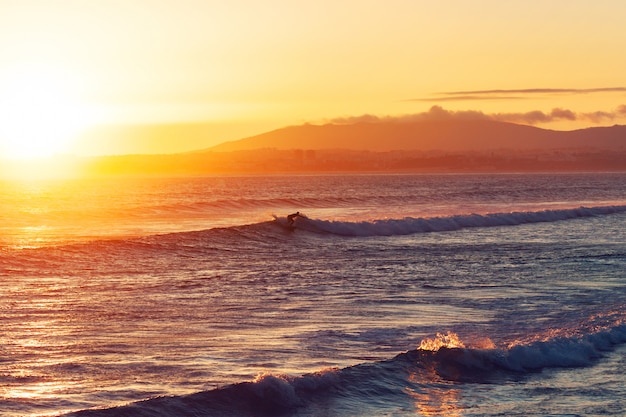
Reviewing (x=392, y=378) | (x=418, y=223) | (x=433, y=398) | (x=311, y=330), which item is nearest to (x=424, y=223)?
(x=418, y=223)

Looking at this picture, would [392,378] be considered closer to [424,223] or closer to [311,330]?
[311,330]

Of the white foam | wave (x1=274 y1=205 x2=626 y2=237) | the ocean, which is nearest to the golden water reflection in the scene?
the ocean

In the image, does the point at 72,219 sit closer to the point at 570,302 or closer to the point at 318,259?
the point at 318,259

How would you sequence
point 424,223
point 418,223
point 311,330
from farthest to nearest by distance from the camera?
point 424,223
point 418,223
point 311,330

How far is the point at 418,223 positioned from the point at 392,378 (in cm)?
3997

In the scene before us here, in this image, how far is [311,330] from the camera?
18141 millimetres

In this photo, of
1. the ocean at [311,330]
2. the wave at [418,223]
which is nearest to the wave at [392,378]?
the ocean at [311,330]

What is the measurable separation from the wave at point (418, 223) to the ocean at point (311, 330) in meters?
11.2

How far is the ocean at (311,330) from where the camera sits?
1348 cm

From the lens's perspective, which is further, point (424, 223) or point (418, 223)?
point (424, 223)

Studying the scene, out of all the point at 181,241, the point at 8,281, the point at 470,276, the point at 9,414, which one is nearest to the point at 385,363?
the point at 9,414

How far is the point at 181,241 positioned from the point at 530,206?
4604 cm

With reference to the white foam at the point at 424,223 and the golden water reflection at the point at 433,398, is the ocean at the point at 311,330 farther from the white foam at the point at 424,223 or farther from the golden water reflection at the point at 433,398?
the white foam at the point at 424,223

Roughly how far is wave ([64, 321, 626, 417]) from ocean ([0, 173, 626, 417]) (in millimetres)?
35
